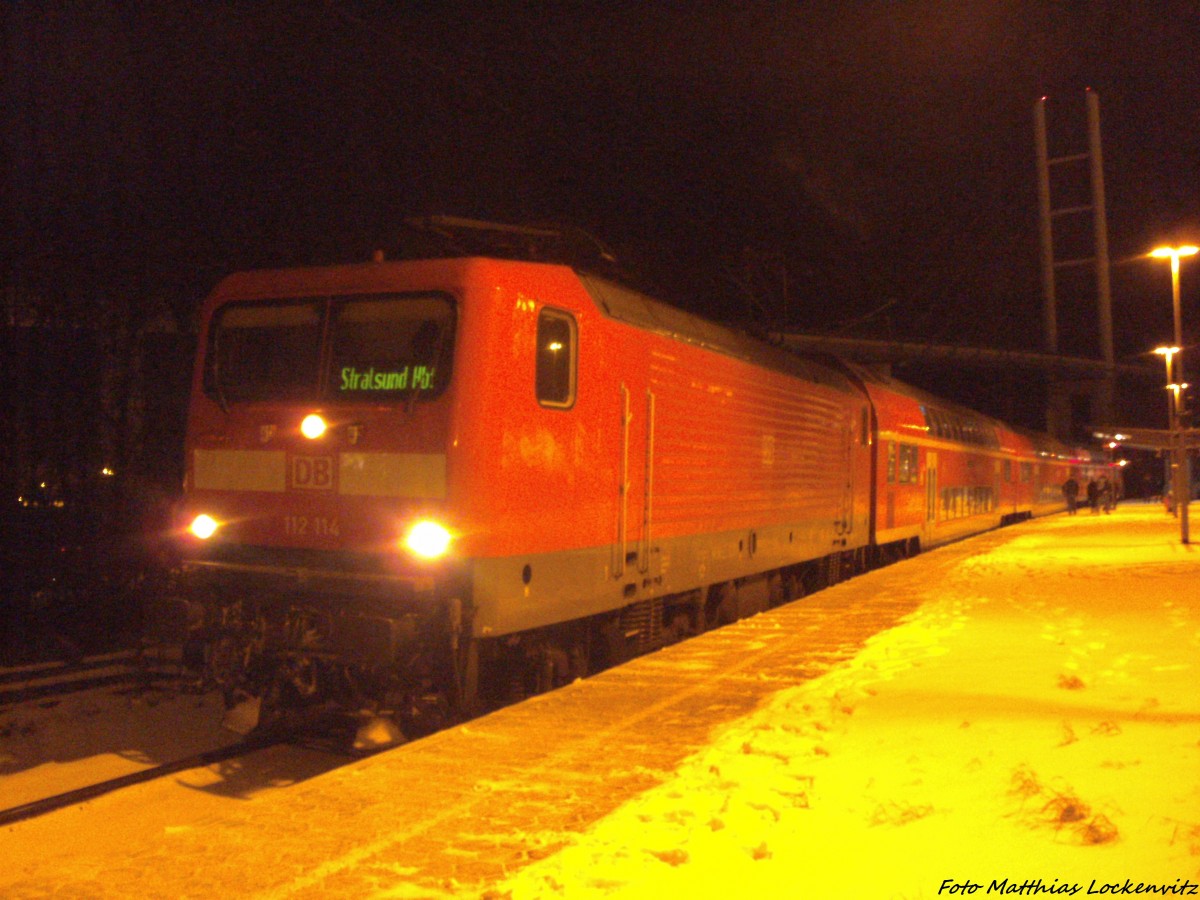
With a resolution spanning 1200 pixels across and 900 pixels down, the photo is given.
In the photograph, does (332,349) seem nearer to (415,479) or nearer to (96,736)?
(415,479)

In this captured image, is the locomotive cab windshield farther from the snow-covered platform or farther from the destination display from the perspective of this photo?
the snow-covered platform

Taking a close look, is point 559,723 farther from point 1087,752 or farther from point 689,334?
point 689,334

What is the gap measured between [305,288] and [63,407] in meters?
14.1

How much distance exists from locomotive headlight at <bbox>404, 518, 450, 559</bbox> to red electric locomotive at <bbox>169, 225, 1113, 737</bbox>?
2cm

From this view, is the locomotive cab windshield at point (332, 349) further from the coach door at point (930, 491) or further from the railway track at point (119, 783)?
the coach door at point (930, 491)

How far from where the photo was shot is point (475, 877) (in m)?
4.76

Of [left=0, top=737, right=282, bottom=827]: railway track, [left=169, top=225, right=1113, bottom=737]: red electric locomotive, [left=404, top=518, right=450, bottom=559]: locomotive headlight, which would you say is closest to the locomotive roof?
[left=169, top=225, right=1113, bottom=737]: red electric locomotive

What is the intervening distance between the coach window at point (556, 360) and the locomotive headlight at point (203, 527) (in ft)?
8.14

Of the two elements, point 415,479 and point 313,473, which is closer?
point 415,479

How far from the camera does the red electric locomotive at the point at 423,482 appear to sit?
7.29 metres

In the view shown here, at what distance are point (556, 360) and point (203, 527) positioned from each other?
2.75 metres

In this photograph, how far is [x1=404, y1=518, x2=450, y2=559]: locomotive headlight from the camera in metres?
7.18

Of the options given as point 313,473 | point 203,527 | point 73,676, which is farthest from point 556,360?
point 73,676

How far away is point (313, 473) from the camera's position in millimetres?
7770
